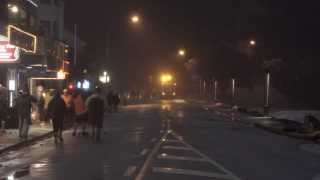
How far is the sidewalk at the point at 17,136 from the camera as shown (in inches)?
894

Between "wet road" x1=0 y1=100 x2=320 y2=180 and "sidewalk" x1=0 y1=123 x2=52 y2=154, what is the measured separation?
1.70 feet

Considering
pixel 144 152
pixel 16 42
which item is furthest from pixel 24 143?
pixel 16 42

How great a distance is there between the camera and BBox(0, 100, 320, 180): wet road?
1541 centimetres

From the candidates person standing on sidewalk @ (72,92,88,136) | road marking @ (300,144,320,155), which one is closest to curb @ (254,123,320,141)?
road marking @ (300,144,320,155)

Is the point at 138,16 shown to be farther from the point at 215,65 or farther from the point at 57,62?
the point at 215,65

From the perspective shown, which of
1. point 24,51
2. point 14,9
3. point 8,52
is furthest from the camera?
point 14,9

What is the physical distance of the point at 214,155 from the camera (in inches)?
803

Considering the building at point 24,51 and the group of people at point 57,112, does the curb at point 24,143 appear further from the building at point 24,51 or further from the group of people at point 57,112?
the building at point 24,51

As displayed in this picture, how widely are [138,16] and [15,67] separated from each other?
20.1 meters

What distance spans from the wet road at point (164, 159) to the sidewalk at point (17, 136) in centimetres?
52

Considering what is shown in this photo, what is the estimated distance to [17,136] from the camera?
87.0ft

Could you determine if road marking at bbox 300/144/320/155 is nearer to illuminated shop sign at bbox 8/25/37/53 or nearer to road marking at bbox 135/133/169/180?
road marking at bbox 135/133/169/180

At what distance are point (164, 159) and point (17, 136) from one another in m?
9.55

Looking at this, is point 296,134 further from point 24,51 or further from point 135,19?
point 135,19
